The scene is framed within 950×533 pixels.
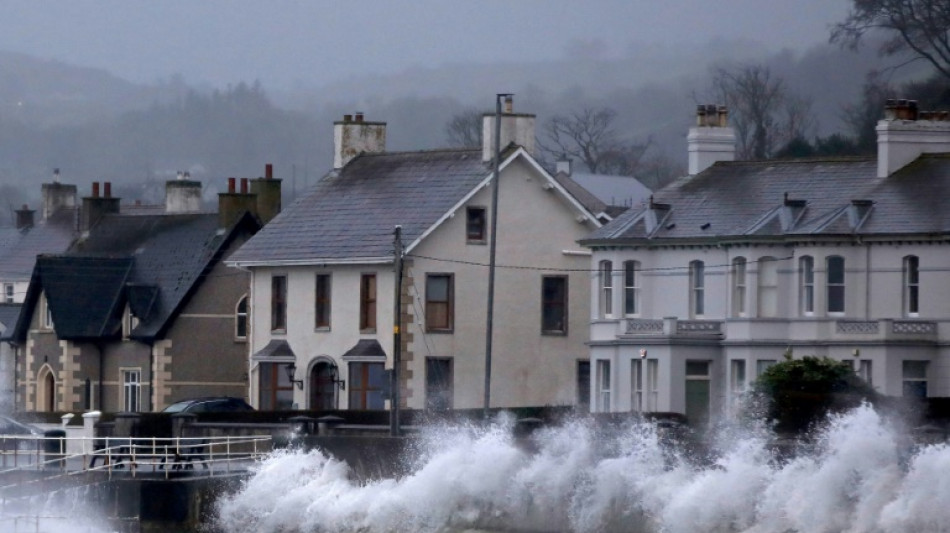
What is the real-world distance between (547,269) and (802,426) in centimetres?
2026

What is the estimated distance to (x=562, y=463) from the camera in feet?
132

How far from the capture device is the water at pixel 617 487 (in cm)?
3441

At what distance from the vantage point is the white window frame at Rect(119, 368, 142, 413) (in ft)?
233

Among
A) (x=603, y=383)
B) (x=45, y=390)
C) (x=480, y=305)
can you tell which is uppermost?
(x=480, y=305)

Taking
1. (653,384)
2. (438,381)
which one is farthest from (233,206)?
(653,384)

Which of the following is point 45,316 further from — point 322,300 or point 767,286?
point 767,286

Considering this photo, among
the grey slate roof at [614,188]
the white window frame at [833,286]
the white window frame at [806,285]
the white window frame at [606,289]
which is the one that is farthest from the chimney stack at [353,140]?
the grey slate roof at [614,188]

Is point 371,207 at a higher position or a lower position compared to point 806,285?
higher

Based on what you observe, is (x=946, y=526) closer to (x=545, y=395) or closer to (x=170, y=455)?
(x=170, y=455)

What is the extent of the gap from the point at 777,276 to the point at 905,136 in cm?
488

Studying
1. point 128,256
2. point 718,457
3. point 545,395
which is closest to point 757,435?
point 718,457

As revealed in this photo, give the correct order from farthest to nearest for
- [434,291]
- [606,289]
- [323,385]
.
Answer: [323,385]
[434,291]
[606,289]

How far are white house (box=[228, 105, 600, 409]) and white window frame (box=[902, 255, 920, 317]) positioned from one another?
1211cm

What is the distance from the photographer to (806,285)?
184 ft
